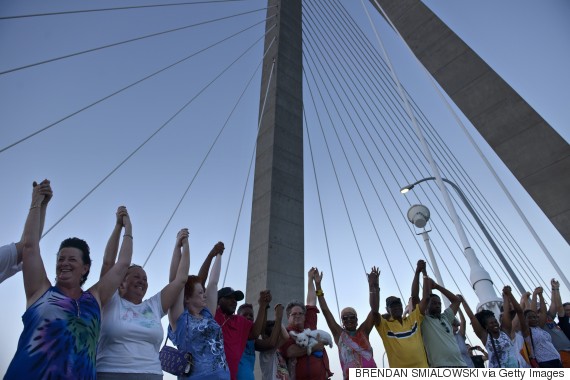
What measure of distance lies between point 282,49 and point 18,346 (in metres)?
6.74

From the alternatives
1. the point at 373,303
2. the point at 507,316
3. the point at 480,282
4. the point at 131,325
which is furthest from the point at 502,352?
the point at 131,325

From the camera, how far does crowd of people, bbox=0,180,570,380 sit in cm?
160

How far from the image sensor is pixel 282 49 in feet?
23.7

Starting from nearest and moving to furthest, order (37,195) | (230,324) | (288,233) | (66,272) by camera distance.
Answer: (66,272) → (37,195) → (230,324) → (288,233)

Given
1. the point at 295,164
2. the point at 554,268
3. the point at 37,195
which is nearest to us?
the point at 37,195

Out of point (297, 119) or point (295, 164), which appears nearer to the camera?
point (295, 164)

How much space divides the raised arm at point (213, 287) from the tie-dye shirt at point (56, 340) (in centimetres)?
115

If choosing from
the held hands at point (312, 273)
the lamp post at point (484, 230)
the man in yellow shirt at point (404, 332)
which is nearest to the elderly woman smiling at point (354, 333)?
the man in yellow shirt at point (404, 332)

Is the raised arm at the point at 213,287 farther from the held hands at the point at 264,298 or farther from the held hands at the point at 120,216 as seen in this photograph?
the held hands at the point at 120,216

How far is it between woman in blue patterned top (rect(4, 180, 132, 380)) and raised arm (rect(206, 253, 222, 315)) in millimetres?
952

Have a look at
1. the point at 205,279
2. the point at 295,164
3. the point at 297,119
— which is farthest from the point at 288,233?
the point at 205,279

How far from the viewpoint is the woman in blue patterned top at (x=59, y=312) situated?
1.45 metres

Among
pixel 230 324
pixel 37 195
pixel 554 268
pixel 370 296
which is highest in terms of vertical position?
pixel 554 268

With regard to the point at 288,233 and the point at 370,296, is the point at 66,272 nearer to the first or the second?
the point at 370,296
